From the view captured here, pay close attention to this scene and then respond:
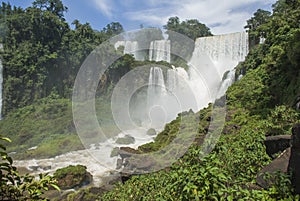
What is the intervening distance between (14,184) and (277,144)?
4.17 metres

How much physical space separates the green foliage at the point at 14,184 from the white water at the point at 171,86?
19.4 feet

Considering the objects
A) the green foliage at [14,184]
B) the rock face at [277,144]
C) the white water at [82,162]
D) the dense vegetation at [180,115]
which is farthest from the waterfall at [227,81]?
the green foliage at [14,184]

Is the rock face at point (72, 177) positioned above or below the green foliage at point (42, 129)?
below

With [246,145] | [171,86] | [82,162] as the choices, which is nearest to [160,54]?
[82,162]

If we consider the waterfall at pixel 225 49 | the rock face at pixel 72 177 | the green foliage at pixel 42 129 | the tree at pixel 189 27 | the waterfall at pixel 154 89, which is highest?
the tree at pixel 189 27

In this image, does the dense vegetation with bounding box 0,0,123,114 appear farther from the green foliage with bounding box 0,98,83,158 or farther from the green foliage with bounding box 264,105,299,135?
the green foliage with bounding box 264,105,299,135

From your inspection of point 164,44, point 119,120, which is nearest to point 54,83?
point 164,44

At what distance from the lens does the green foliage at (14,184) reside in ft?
4.08

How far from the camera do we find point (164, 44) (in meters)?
23.2

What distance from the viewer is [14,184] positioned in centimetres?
130

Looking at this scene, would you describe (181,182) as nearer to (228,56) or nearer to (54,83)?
(228,56)

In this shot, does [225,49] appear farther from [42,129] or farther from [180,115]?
[42,129]

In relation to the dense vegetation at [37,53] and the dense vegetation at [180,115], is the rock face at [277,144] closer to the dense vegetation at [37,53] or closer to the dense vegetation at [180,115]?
the dense vegetation at [180,115]

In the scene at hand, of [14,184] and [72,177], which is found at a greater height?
[14,184]
